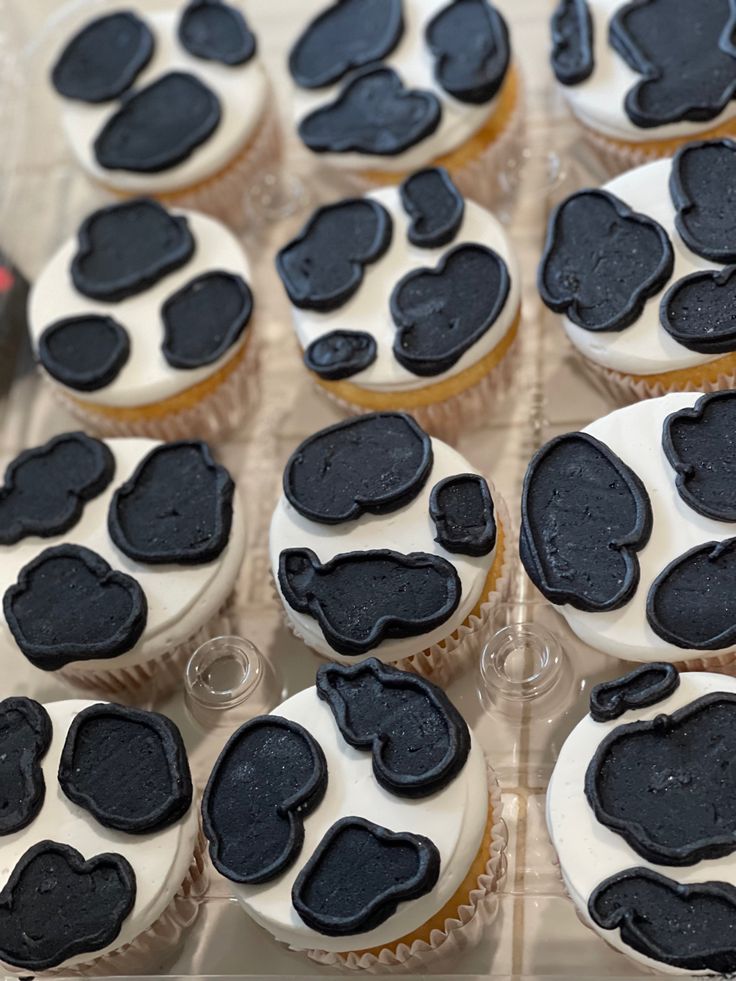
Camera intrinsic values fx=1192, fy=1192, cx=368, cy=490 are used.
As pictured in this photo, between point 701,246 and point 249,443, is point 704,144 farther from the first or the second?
point 249,443

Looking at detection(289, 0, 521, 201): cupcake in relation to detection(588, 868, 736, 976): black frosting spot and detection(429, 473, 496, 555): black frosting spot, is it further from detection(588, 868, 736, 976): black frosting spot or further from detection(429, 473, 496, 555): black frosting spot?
detection(588, 868, 736, 976): black frosting spot

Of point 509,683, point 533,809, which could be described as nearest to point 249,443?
point 509,683

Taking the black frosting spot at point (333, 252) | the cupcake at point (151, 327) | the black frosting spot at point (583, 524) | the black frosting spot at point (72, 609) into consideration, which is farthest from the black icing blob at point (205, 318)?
the black frosting spot at point (583, 524)

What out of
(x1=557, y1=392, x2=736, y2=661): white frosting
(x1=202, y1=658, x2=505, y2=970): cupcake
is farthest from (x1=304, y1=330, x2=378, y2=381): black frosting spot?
(x1=202, y1=658, x2=505, y2=970): cupcake

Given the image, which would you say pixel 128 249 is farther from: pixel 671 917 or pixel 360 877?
pixel 671 917

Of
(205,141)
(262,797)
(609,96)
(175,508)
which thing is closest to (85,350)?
(175,508)

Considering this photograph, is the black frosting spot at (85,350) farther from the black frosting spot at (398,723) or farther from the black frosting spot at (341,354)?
the black frosting spot at (398,723)
